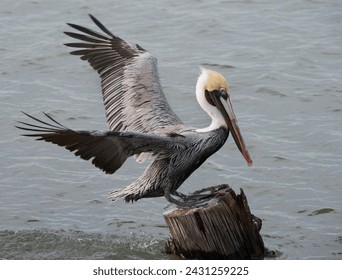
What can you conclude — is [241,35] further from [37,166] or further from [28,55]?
[37,166]

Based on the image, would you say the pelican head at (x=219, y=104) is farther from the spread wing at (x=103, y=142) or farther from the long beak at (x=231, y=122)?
the spread wing at (x=103, y=142)

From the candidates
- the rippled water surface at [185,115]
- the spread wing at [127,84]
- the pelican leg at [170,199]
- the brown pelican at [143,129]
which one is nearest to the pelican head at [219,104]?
the brown pelican at [143,129]

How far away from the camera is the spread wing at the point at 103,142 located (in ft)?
21.5

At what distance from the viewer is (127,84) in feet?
27.3

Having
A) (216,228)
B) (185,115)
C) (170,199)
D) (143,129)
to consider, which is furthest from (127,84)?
(185,115)

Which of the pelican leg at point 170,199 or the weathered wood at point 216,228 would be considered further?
the pelican leg at point 170,199

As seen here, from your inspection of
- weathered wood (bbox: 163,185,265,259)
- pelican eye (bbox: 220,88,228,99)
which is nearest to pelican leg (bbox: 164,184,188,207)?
weathered wood (bbox: 163,185,265,259)

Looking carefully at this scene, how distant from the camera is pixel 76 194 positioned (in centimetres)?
938

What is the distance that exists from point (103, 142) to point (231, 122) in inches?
49.6

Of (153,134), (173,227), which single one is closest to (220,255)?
(173,227)

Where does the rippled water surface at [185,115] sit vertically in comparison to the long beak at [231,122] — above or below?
below

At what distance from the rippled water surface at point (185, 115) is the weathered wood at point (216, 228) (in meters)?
0.79

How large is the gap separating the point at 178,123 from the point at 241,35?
19.5 feet

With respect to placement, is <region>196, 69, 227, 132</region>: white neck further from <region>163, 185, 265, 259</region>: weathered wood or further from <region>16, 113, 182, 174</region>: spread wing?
<region>163, 185, 265, 259</region>: weathered wood
